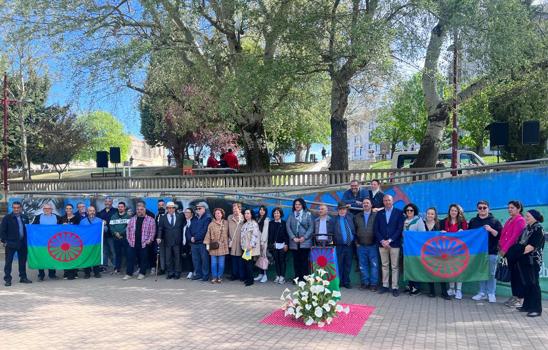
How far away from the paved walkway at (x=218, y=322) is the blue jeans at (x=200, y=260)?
89 centimetres

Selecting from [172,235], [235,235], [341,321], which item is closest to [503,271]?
[341,321]

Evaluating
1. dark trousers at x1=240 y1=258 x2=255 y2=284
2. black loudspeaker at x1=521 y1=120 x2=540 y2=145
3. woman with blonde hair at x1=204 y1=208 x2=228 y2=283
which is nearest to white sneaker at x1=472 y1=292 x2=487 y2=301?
dark trousers at x1=240 y1=258 x2=255 y2=284

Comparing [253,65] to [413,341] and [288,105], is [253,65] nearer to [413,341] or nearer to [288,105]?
[288,105]

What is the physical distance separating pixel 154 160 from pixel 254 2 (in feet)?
326

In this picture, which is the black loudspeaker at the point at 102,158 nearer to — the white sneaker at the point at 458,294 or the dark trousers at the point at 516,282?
the white sneaker at the point at 458,294

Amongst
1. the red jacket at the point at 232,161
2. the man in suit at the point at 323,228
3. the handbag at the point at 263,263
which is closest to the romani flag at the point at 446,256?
the man in suit at the point at 323,228

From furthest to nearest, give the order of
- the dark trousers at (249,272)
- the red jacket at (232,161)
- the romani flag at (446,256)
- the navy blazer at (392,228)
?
the red jacket at (232,161) < the dark trousers at (249,272) < the navy blazer at (392,228) < the romani flag at (446,256)

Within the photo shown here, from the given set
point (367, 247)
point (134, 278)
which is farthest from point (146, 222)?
point (367, 247)

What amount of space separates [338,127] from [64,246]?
1136cm

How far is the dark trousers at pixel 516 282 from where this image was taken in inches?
312

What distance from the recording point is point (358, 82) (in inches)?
699

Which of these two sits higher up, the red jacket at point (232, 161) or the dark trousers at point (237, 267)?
the red jacket at point (232, 161)

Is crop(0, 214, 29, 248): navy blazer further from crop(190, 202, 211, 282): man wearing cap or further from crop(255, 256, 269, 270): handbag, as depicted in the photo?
crop(255, 256, 269, 270): handbag

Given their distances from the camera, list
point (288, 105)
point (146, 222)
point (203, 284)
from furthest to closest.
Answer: point (288, 105)
point (146, 222)
point (203, 284)
